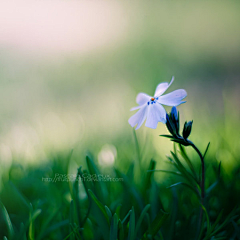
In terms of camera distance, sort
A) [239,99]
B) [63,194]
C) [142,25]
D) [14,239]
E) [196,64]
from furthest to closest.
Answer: [142,25] → [196,64] → [239,99] → [63,194] → [14,239]

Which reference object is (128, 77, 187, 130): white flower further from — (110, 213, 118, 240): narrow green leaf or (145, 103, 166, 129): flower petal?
(110, 213, 118, 240): narrow green leaf

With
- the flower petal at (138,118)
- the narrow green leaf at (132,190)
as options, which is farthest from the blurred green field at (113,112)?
the flower petal at (138,118)

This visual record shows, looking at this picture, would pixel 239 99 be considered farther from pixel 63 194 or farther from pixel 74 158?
pixel 63 194

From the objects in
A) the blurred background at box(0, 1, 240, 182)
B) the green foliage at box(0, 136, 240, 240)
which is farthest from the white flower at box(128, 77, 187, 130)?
the blurred background at box(0, 1, 240, 182)

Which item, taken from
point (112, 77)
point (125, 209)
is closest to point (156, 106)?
point (125, 209)

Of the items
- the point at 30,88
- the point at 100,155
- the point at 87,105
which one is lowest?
the point at 100,155

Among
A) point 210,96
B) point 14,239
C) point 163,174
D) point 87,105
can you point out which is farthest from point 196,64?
point 14,239
